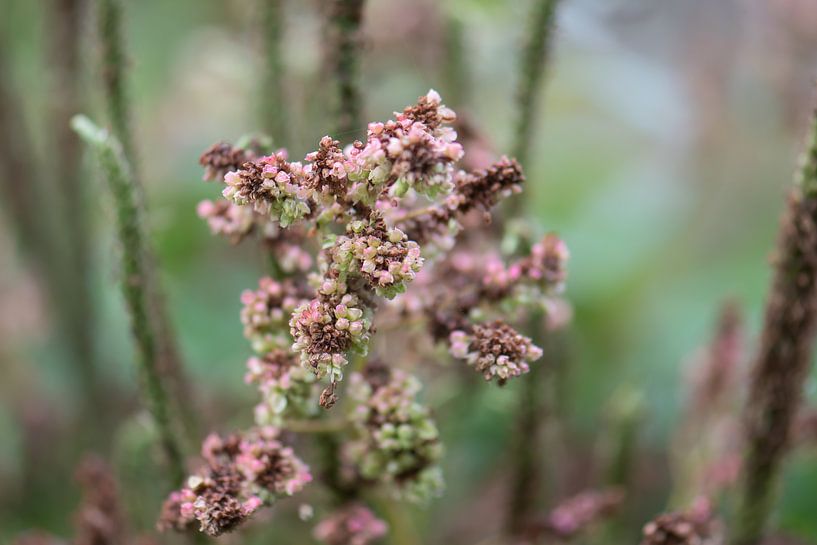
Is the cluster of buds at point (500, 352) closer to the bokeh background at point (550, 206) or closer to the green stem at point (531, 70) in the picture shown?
the green stem at point (531, 70)

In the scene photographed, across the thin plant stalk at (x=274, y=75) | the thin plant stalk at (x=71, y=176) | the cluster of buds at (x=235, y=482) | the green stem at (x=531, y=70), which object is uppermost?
the thin plant stalk at (x=71, y=176)

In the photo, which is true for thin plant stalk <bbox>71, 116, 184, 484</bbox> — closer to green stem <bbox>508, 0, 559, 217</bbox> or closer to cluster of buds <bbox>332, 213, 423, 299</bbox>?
cluster of buds <bbox>332, 213, 423, 299</bbox>

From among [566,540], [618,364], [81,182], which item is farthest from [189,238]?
[566,540]

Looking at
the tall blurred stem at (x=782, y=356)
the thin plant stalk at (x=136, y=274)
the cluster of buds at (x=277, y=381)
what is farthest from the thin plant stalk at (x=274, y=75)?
the tall blurred stem at (x=782, y=356)

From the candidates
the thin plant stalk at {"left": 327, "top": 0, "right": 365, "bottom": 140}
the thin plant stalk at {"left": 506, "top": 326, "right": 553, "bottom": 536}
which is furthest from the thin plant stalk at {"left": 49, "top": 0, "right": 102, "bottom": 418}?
the thin plant stalk at {"left": 506, "top": 326, "right": 553, "bottom": 536}

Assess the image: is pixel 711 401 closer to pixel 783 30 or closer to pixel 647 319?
pixel 647 319

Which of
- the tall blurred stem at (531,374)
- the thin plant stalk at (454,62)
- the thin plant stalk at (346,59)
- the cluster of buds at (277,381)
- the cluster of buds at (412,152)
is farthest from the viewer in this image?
the thin plant stalk at (454,62)
